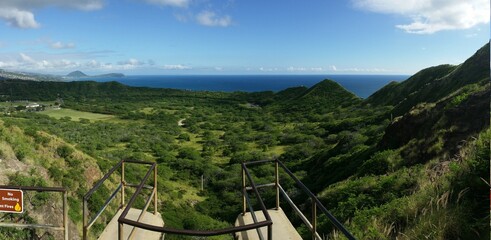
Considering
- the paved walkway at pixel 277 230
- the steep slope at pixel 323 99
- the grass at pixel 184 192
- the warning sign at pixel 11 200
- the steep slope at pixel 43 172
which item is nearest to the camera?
the warning sign at pixel 11 200

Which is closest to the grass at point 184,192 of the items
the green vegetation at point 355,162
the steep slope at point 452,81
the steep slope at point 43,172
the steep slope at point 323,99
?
the green vegetation at point 355,162

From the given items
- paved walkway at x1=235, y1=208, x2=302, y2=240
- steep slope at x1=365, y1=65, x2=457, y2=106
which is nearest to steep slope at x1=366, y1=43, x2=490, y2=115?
steep slope at x1=365, y1=65, x2=457, y2=106

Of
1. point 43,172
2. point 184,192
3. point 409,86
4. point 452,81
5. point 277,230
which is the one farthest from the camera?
point 409,86

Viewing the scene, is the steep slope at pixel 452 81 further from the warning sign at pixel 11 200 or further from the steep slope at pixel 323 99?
the steep slope at pixel 323 99

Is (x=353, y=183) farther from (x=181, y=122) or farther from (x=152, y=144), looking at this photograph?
(x=181, y=122)

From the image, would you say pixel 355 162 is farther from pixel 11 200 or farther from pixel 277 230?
pixel 11 200

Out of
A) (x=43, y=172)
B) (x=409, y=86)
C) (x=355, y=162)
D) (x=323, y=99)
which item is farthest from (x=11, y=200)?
(x=323, y=99)

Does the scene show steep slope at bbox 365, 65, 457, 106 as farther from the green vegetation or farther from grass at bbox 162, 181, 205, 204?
grass at bbox 162, 181, 205, 204

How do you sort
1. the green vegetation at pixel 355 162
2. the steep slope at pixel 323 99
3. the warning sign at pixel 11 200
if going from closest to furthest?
the warning sign at pixel 11 200 < the green vegetation at pixel 355 162 < the steep slope at pixel 323 99

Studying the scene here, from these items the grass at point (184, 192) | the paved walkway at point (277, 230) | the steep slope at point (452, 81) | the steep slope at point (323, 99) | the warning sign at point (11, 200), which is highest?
the steep slope at point (452, 81)
